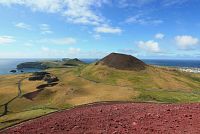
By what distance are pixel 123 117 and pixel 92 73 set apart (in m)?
111

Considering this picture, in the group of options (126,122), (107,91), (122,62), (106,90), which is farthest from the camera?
(122,62)

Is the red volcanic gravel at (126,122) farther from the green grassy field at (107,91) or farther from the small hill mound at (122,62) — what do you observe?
the small hill mound at (122,62)

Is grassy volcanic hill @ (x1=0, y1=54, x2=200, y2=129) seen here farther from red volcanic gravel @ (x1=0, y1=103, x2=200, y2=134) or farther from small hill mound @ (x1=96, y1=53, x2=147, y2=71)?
red volcanic gravel @ (x1=0, y1=103, x2=200, y2=134)

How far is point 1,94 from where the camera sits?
101m

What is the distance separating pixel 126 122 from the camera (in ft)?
63.5

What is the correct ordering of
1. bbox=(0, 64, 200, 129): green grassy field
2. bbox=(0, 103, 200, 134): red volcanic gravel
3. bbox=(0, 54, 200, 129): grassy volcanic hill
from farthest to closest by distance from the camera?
1. bbox=(0, 54, 200, 129): grassy volcanic hill
2. bbox=(0, 64, 200, 129): green grassy field
3. bbox=(0, 103, 200, 134): red volcanic gravel

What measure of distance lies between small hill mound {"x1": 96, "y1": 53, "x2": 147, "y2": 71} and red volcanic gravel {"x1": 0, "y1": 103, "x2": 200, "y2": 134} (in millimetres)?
114425

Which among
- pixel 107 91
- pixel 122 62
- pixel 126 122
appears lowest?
pixel 107 91

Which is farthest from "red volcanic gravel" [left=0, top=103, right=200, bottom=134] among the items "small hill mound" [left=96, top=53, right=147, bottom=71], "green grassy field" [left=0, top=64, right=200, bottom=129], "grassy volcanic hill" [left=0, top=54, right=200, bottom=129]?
"small hill mound" [left=96, top=53, right=147, bottom=71]

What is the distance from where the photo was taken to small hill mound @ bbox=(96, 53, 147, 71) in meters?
138

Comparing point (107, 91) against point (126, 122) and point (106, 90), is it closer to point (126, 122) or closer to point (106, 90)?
point (106, 90)

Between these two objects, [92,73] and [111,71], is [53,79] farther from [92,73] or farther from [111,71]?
[111,71]

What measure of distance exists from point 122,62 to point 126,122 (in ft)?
402

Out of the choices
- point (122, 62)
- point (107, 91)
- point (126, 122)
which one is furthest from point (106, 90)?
point (126, 122)
